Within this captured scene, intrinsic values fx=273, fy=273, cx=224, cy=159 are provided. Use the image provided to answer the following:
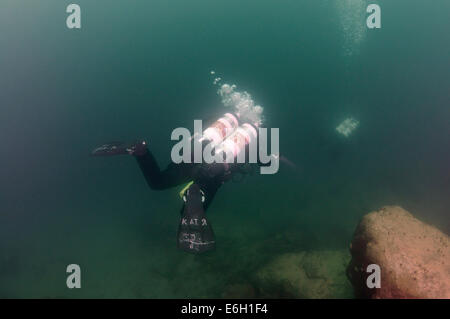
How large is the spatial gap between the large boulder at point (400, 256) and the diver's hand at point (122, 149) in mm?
4449

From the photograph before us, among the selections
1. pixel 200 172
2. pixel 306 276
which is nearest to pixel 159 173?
pixel 200 172

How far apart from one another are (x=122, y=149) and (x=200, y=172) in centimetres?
171

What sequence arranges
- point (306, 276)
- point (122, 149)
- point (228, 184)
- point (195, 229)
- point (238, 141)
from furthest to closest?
point (228, 184), point (306, 276), point (238, 141), point (122, 149), point (195, 229)

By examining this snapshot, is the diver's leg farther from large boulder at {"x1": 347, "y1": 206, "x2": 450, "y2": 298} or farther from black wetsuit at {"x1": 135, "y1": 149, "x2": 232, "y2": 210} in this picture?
large boulder at {"x1": 347, "y1": 206, "x2": 450, "y2": 298}

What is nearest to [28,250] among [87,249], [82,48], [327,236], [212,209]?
[87,249]

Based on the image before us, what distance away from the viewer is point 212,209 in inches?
671

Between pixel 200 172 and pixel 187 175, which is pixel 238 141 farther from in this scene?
pixel 187 175

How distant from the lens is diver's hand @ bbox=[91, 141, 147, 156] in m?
5.38

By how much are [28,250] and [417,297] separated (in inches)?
701

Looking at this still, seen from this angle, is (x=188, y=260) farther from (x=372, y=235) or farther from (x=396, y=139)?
(x=396, y=139)

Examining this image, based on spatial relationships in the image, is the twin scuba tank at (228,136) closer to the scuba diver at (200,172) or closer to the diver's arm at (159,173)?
the scuba diver at (200,172)

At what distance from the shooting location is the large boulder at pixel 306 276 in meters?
6.22

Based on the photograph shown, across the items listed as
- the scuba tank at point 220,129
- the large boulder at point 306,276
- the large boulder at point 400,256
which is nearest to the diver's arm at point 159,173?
the scuba tank at point 220,129

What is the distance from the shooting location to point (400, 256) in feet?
13.8
